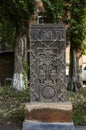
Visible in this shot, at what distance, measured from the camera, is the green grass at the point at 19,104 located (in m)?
8.95

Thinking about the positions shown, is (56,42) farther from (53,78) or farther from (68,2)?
(68,2)

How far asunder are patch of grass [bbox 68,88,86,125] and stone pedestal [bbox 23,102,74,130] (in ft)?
2.84

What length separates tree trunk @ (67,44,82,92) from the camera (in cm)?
1256

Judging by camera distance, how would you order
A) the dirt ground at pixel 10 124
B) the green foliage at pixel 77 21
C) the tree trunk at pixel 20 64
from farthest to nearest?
1. the green foliage at pixel 77 21
2. the tree trunk at pixel 20 64
3. the dirt ground at pixel 10 124

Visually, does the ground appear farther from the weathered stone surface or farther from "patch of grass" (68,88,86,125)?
the weathered stone surface

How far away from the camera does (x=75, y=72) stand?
41.8 ft

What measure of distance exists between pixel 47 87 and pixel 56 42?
1049 millimetres

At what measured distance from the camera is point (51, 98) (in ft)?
26.6

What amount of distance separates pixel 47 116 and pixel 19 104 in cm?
216

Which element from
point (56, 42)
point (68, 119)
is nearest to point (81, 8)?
point (56, 42)

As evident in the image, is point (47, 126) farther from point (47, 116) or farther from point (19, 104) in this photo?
point (19, 104)

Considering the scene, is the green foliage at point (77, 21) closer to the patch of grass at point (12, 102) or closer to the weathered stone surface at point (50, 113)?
the patch of grass at point (12, 102)

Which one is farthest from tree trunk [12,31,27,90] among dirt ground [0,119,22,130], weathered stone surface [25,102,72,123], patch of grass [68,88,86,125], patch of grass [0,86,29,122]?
weathered stone surface [25,102,72,123]

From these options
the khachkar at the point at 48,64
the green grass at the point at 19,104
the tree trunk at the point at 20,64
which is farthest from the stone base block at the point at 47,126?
the tree trunk at the point at 20,64
